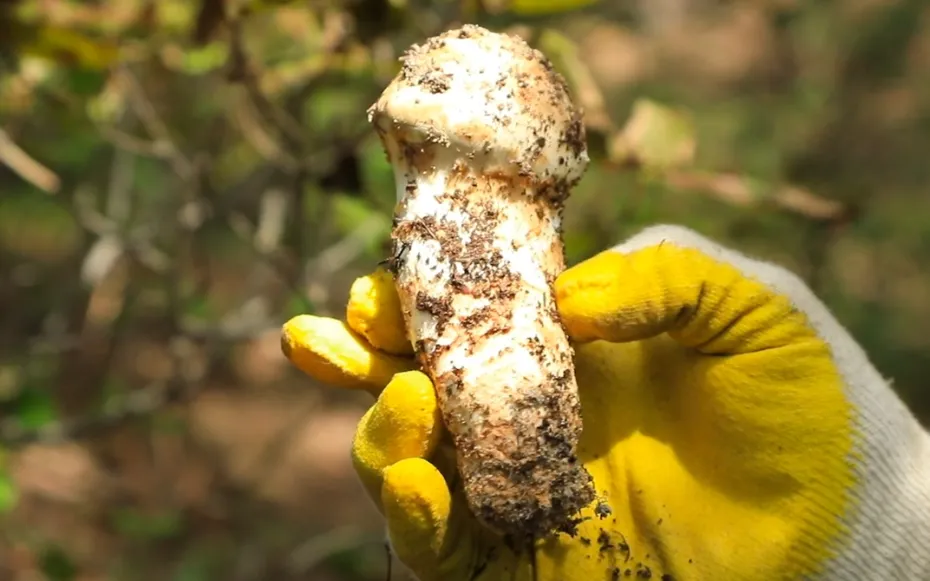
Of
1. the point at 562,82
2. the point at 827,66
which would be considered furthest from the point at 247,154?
the point at 827,66

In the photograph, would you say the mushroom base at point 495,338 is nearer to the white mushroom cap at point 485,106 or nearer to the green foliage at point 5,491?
the white mushroom cap at point 485,106

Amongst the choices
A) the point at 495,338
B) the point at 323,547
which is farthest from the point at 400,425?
the point at 323,547

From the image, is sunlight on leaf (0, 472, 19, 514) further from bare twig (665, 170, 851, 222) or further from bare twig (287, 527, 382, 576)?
bare twig (665, 170, 851, 222)

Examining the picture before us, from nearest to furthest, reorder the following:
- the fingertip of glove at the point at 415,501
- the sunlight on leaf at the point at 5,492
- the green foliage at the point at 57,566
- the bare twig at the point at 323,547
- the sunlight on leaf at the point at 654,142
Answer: the fingertip of glove at the point at 415,501
the sunlight on leaf at the point at 654,142
the sunlight on leaf at the point at 5,492
the green foliage at the point at 57,566
the bare twig at the point at 323,547

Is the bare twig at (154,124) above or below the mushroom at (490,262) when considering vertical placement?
above

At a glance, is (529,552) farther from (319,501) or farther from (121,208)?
(319,501)

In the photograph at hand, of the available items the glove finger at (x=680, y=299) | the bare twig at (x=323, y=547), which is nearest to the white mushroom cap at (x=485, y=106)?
the glove finger at (x=680, y=299)

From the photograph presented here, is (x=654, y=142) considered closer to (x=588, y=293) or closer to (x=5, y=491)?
(x=588, y=293)
